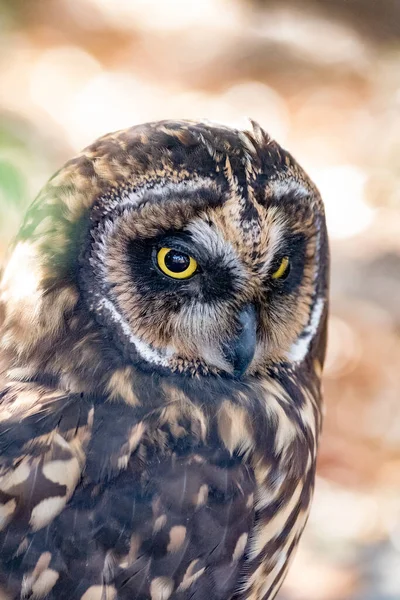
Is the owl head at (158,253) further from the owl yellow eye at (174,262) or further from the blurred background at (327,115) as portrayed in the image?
the blurred background at (327,115)

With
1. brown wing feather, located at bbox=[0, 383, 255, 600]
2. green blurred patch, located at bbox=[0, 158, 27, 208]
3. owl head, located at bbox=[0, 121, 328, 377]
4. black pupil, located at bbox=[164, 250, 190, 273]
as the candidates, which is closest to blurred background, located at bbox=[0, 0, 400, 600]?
owl head, located at bbox=[0, 121, 328, 377]

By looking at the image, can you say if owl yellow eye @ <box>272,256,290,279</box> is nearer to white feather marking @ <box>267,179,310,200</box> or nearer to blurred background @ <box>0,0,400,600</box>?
white feather marking @ <box>267,179,310,200</box>

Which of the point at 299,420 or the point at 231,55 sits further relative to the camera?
the point at 231,55

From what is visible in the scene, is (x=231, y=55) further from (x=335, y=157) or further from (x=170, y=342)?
(x=170, y=342)

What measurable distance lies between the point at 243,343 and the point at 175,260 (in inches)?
9.0

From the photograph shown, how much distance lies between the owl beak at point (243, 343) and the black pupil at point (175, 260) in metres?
0.17

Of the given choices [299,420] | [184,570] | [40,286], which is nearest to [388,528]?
[299,420]

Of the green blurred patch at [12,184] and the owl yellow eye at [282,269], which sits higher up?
the green blurred patch at [12,184]

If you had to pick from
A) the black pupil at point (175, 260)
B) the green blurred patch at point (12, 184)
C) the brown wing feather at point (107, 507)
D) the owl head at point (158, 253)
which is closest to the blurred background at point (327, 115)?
the owl head at point (158, 253)

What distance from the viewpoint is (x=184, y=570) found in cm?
135

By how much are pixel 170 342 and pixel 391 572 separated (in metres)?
1.93

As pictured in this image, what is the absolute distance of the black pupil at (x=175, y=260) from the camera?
1.41 meters

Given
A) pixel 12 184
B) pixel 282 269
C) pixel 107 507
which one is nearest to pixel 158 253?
pixel 282 269

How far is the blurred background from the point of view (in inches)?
124
